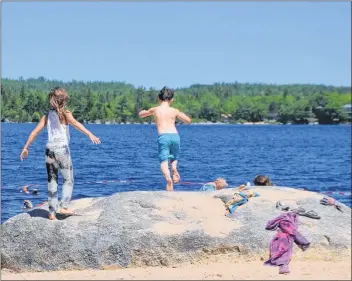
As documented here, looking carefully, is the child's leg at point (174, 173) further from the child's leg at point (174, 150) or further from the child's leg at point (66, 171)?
the child's leg at point (66, 171)

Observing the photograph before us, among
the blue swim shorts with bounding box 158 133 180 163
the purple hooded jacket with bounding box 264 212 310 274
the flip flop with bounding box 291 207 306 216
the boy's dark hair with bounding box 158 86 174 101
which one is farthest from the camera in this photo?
the boy's dark hair with bounding box 158 86 174 101

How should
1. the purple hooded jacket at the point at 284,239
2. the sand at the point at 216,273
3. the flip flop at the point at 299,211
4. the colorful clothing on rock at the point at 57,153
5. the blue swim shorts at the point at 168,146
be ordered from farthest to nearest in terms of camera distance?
1. the blue swim shorts at the point at 168,146
2. the flip flop at the point at 299,211
3. the colorful clothing on rock at the point at 57,153
4. the purple hooded jacket at the point at 284,239
5. the sand at the point at 216,273

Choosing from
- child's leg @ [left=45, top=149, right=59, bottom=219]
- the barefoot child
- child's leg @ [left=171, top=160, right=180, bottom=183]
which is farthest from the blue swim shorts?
child's leg @ [left=45, top=149, right=59, bottom=219]

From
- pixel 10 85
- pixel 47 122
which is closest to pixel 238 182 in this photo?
pixel 10 85

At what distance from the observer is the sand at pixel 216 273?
29.6ft

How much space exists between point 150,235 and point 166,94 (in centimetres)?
238

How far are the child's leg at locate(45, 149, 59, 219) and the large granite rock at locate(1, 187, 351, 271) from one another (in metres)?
0.20

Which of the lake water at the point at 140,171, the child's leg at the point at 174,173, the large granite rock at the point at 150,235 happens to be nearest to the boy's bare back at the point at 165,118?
the child's leg at the point at 174,173

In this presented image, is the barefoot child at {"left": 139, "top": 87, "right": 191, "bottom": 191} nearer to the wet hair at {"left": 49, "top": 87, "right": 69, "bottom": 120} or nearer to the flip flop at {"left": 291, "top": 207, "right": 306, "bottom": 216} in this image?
the wet hair at {"left": 49, "top": 87, "right": 69, "bottom": 120}

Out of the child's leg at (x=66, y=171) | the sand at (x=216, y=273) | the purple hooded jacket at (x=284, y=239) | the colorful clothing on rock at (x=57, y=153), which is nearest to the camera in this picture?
the sand at (x=216, y=273)

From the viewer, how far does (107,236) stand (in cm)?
991

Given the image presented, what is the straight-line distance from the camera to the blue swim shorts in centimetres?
1083

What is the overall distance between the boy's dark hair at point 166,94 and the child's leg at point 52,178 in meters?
2.10

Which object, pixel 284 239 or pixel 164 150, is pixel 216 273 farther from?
pixel 164 150
